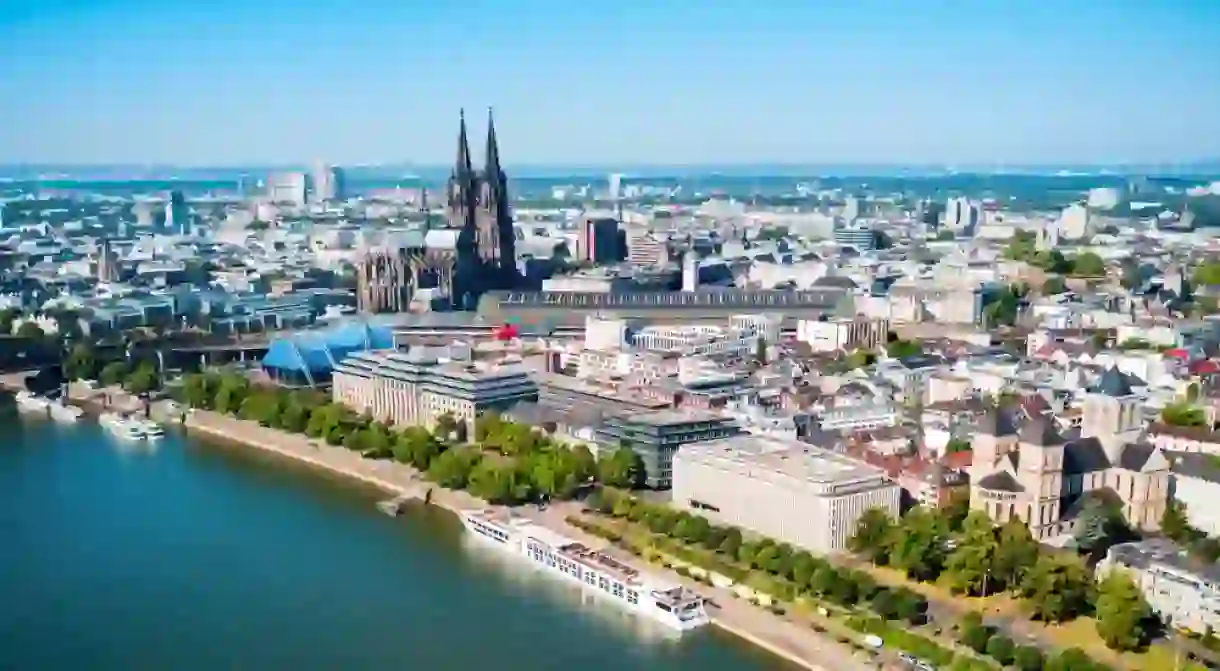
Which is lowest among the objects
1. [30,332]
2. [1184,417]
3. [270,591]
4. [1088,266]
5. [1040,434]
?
[270,591]

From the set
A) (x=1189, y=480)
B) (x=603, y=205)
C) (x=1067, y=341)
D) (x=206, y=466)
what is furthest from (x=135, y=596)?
(x=603, y=205)

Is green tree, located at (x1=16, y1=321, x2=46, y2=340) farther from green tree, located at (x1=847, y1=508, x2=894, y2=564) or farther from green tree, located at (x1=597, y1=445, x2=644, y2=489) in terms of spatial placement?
green tree, located at (x1=847, y1=508, x2=894, y2=564)

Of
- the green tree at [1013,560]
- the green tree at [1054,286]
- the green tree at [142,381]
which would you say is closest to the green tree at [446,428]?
the green tree at [142,381]

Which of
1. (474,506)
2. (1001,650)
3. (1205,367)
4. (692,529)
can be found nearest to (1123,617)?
(1001,650)

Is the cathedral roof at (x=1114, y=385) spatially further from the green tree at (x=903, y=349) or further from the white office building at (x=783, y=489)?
the green tree at (x=903, y=349)

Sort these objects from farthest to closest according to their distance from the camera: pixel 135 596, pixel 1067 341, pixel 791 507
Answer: pixel 1067 341, pixel 791 507, pixel 135 596

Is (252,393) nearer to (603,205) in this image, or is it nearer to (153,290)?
(153,290)

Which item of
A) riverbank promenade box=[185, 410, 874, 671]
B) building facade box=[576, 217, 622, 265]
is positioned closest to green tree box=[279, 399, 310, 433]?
riverbank promenade box=[185, 410, 874, 671]

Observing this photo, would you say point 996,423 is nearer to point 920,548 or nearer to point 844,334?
point 920,548
